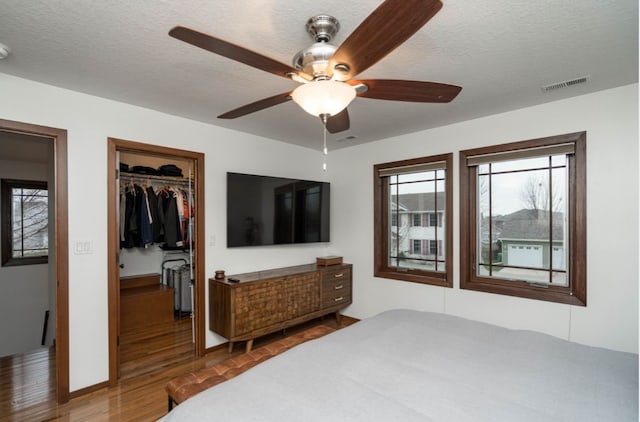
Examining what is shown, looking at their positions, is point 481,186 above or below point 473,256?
above

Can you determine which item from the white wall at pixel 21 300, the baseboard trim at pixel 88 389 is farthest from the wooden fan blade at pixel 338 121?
the white wall at pixel 21 300

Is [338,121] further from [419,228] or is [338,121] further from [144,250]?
[144,250]

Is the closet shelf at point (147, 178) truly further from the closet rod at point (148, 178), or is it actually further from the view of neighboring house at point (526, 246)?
the view of neighboring house at point (526, 246)

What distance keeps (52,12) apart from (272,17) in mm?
988

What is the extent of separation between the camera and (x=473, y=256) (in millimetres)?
3023

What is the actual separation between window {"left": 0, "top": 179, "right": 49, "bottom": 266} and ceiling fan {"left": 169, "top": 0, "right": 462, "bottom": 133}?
14.9ft

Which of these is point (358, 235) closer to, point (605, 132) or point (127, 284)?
point (605, 132)

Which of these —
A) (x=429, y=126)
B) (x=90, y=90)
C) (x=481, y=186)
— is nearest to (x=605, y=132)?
A: (x=481, y=186)

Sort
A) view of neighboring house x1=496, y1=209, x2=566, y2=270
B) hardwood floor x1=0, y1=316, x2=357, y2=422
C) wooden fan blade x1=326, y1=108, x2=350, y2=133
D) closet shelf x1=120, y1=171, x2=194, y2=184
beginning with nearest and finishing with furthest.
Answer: wooden fan blade x1=326, y1=108, x2=350, y2=133 → hardwood floor x1=0, y1=316, x2=357, y2=422 → view of neighboring house x1=496, y1=209, x2=566, y2=270 → closet shelf x1=120, y1=171, x2=194, y2=184

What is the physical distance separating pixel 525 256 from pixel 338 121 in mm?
2179

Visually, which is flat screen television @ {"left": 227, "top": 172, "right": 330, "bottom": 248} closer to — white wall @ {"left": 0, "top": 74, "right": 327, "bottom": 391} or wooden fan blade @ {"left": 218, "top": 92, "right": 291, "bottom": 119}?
white wall @ {"left": 0, "top": 74, "right": 327, "bottom": 391}

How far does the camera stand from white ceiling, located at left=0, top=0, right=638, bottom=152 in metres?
1.40

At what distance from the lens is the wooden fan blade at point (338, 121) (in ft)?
5.90

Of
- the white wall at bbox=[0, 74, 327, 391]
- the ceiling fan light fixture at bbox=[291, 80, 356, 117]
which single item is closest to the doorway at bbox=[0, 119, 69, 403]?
the white wall at bbox=[0, 74, 327, 391]
